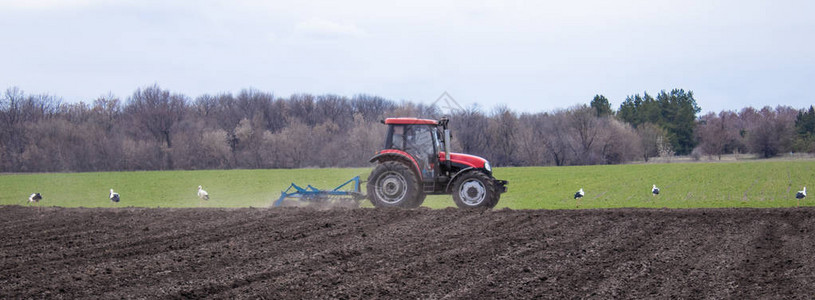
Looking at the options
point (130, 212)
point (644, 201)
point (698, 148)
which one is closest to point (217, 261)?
point (130, 212)

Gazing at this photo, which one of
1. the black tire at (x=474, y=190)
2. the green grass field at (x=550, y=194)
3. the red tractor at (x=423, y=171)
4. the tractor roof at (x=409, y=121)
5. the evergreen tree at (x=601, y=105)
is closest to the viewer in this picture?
the black tire at (x=474, y=190)

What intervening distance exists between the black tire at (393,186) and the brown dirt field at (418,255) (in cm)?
85

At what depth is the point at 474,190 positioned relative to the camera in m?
13.5

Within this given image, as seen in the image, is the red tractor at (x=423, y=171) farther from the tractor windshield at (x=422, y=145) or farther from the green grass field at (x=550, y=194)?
the green grass field at (x=550, y=194)

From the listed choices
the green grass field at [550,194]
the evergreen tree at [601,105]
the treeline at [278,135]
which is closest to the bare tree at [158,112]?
the treeline at [278,135]

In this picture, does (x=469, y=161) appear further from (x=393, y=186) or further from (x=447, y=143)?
(x=393, y=186)

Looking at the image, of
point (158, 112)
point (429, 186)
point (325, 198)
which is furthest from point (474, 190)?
point (158, 112)

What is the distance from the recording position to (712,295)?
Answer: 6.28 metres

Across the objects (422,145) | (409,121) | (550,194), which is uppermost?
(409,121)

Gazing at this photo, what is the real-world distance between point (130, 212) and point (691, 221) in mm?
11046

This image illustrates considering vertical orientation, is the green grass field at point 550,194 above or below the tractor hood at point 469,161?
below

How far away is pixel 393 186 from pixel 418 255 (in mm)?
5323

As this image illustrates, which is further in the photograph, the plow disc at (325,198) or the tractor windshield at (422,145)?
the plow disc at (325,198)

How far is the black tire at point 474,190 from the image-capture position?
1342 centimetres
